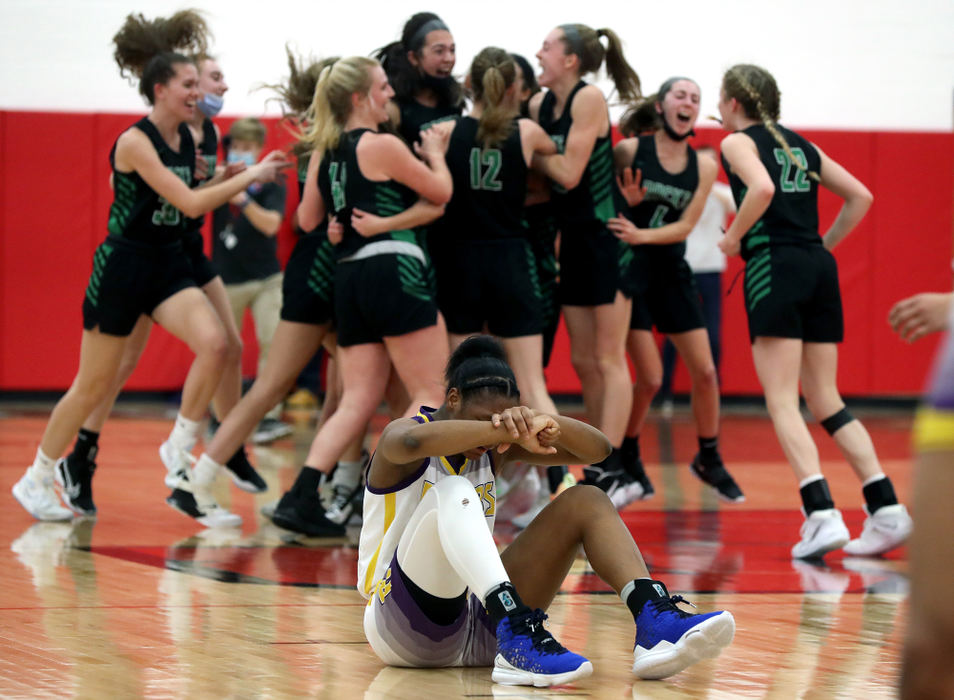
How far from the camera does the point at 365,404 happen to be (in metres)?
5.60

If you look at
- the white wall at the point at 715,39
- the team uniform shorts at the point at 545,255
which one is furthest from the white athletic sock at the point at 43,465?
the white wall at the point at 715,39

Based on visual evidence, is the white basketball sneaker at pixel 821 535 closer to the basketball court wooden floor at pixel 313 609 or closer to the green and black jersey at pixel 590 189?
the basketball court wooden floor at pixel 313 609

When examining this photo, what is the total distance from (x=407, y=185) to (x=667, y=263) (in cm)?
168

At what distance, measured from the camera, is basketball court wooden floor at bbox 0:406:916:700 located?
10.7 feet

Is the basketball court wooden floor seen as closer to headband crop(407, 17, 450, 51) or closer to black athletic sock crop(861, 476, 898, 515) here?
black athletic sock crop(861, 476, 898, 515)

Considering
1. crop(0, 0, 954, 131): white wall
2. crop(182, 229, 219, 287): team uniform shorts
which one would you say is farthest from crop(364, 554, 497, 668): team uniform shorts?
crop(0, 0, 954, 131): white wall

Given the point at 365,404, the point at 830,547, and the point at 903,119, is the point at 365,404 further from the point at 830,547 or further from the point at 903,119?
the point at 903,119

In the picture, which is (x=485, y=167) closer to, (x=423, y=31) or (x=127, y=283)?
(x=423, y=31)

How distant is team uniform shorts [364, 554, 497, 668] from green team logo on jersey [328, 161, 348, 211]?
2484 millimetres

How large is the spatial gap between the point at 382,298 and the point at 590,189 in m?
1.35

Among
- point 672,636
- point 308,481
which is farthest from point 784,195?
point 672,636

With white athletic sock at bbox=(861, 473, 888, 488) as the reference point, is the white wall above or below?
above

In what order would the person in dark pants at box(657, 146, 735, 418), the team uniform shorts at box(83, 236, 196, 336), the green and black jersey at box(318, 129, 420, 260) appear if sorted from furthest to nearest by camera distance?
the person in dark pants at box(657, 146, 735, 418) < the team uniform shorts at box(83, 236, 196, 336) < the green and black jersey at box(318, 129, 420, 260)

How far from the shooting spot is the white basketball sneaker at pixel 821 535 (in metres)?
5.26
